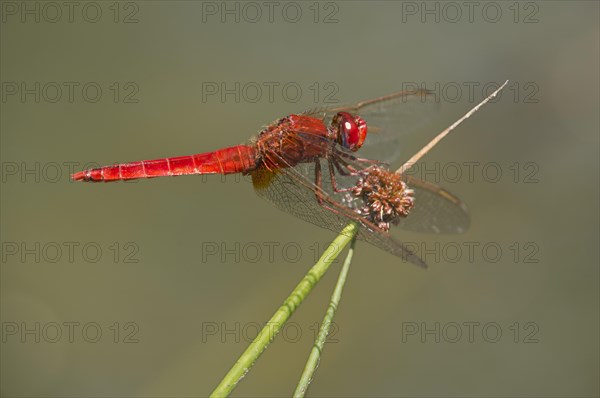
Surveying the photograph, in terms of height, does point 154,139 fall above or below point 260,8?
below

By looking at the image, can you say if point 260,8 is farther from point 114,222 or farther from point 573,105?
point 573,105

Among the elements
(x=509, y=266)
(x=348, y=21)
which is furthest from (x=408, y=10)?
(x=509, y=266)
